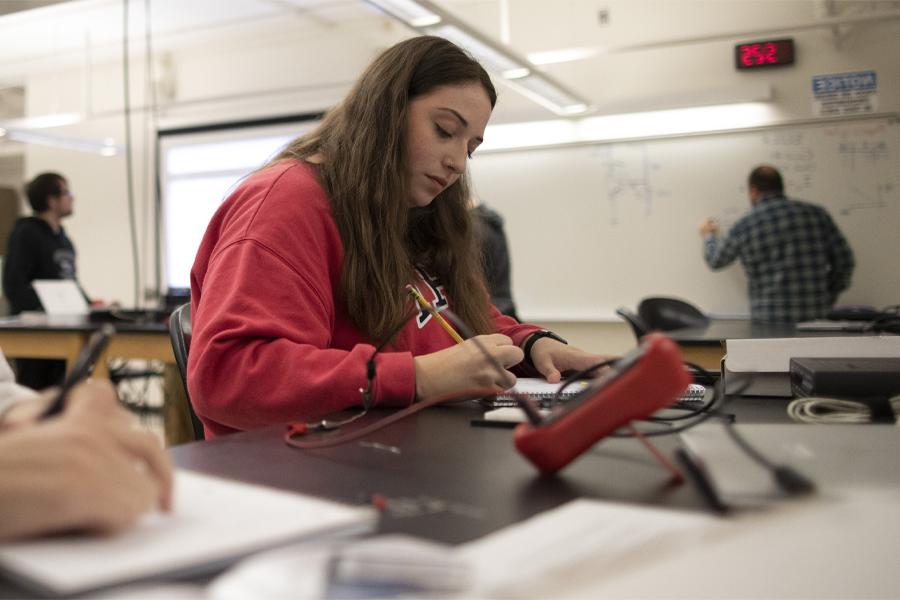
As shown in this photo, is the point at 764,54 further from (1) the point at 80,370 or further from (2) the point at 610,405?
(1) the point at 80,370

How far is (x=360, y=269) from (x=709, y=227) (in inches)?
157

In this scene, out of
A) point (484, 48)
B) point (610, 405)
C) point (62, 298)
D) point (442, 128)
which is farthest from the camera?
point (62, 298)

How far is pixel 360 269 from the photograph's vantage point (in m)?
1.21

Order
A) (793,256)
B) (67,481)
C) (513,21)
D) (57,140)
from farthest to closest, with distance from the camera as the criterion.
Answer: (57,140), (513,21), (793,256), (67,481)

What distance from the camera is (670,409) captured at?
1033 mm

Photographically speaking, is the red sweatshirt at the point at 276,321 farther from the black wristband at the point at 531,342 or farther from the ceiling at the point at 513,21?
the ceiling at the point at 513,21

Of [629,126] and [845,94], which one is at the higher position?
[845,94]

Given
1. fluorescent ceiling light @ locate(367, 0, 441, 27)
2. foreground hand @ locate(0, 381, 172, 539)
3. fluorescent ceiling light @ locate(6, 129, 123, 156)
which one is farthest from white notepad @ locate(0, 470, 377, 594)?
fluorescent ceiling light @ locate(6, 129, 123, 156)

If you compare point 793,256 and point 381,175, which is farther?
point 793,256

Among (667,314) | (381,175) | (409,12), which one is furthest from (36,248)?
(381,175)

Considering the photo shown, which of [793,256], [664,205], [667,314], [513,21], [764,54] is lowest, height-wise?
[667,314]

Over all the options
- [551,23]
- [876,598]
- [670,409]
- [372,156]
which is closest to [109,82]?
[551,23]

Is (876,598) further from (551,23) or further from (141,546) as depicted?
(551,23)

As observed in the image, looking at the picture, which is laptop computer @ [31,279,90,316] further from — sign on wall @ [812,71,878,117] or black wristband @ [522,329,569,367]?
sign on wall @ [812,71,878,117]
